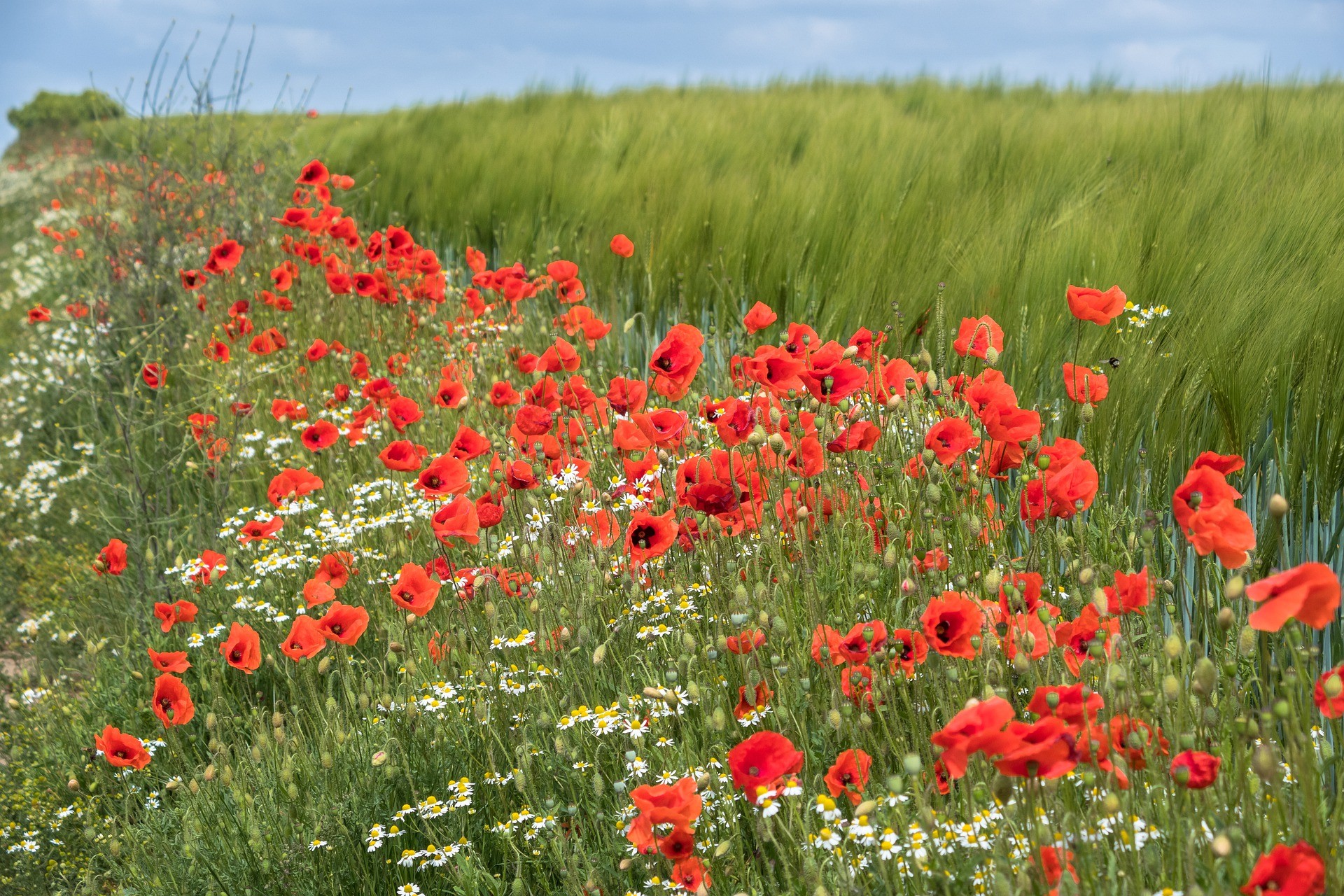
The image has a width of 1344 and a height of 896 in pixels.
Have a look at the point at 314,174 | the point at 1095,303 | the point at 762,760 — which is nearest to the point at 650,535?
the point at 762,760

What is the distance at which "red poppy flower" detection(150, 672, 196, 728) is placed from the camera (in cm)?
226

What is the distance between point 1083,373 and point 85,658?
328 cm

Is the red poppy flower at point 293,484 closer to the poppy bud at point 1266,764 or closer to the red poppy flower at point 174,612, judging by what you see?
the red poppy flower at point 174,612

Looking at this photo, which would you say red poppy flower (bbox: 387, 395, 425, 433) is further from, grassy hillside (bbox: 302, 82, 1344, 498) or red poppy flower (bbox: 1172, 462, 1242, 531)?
red poppy flower (bbox: 1172, 462, 1242, 531)

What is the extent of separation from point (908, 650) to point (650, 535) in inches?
23.1

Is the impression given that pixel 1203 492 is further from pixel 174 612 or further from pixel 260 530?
pixel 174 612

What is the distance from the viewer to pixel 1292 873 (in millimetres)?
1146

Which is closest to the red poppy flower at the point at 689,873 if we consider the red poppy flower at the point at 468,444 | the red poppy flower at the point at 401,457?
the red poppy flower at the point at 468,444

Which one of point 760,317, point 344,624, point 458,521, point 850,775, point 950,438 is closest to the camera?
point 850,775

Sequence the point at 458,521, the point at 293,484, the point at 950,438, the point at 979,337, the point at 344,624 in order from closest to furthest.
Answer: the point at 950,438
the point at 458,521
the point at 344,624
the point at 979,337
the point at 293,484

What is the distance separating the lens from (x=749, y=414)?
209cm

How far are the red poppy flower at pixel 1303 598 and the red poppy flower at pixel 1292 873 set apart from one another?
25 cm

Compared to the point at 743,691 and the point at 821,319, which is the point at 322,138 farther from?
the point at 743,691

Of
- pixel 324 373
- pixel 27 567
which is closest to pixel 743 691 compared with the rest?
pixel 324 373
